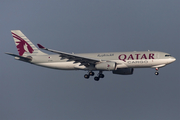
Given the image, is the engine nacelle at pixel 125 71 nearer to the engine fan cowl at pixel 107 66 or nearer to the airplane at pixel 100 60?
the airplane at pixel 100 60

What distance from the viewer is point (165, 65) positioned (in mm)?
56562

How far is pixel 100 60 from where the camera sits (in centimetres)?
5662

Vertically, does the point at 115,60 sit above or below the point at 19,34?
below

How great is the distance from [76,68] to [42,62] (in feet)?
23.9

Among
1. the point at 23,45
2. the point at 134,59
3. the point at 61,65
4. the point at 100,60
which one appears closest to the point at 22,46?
the point at 23,45

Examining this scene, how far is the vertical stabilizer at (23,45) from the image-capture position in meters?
64.0

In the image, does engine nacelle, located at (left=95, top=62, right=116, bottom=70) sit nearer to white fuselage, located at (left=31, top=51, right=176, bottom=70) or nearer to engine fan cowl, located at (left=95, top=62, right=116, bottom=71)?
engine fan cowl, located at (left=95, top=62, right=116, bottom=71)

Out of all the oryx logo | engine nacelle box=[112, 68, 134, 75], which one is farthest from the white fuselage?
the oryx logo

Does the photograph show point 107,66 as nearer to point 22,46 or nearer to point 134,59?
point 134,59

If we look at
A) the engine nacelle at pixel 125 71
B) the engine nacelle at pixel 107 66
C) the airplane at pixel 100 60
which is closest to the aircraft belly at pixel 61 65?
the airplane at pixel 100 60

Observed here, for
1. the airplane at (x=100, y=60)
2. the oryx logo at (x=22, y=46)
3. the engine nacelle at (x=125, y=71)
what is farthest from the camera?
the oryx logo at (x=22, y=46)

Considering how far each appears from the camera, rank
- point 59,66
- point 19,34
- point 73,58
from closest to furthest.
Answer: point 73,58
point 59,66
point 19,34

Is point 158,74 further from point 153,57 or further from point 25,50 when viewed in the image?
point 25,50

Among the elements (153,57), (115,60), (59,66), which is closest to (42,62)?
(59,66)
